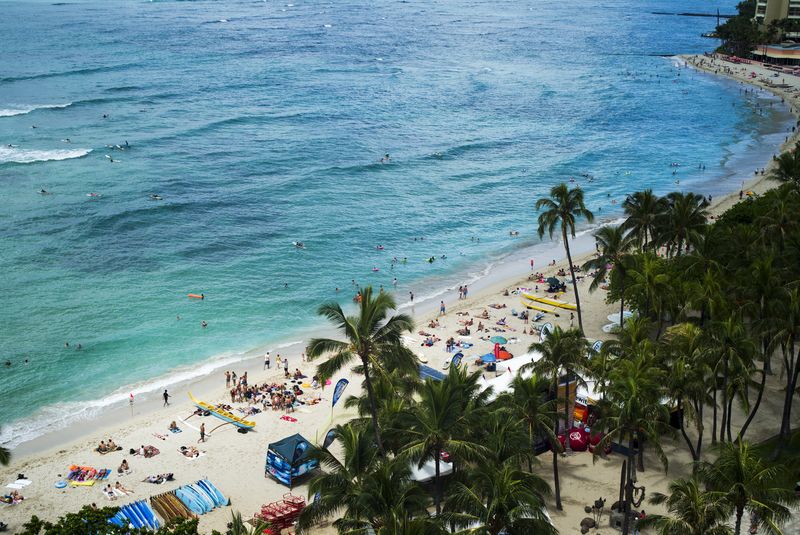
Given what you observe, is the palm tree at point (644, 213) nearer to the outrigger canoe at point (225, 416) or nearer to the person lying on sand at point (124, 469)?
the outrigger canoe at point (225, 416)

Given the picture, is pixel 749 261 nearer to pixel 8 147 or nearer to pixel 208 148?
pixel 208 148

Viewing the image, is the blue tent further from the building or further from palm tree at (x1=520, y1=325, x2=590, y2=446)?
the building

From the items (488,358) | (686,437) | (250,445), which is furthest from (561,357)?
(250,445)

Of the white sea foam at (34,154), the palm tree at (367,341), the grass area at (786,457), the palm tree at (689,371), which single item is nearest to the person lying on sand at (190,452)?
the palm tree at (367,341)

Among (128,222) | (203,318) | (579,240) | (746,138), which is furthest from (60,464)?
(746,138)

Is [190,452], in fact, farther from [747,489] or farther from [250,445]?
[747,489]

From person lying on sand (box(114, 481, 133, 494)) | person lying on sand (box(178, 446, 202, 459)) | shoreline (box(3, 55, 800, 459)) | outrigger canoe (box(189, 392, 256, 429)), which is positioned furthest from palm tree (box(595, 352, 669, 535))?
shoreline (box(3, 55, 800, 459))
